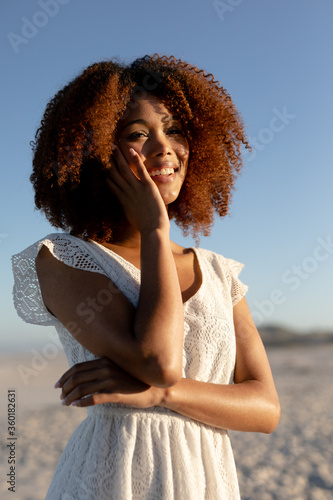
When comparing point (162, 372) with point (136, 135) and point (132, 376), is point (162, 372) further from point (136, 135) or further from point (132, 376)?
point (136, 135)

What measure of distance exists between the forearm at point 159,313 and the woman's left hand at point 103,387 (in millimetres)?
116

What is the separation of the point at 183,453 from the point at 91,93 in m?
1.43

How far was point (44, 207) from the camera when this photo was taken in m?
2.16

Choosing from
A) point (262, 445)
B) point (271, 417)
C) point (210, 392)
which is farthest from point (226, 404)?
point (262, 445)

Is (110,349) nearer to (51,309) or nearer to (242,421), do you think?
(51,309)

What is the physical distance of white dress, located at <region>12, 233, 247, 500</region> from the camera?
153cm

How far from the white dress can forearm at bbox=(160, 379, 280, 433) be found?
0.08 meters

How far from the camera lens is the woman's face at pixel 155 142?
195 cm

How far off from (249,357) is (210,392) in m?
0.33

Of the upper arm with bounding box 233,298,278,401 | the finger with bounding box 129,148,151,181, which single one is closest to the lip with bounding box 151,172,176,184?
the finger with bounding box 129,148,151,181

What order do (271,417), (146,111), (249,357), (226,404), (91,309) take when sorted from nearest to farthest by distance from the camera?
(91,309) → (226,404) → (271,417) → (249,357) → (146,111)

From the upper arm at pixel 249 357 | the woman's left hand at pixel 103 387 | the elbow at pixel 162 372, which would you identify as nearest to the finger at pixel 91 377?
the woman's left hand at pixel 103 387

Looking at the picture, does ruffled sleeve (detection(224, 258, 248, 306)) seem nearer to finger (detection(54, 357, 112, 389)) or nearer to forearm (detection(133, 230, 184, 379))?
forearm (detection(133, 230, 184, 379))

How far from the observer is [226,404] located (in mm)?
1671
